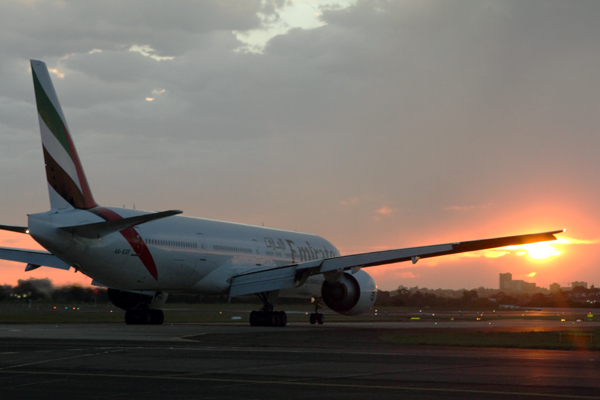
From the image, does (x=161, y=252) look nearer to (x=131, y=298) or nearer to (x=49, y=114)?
(x=131, y=298)

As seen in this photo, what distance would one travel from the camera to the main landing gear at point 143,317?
2994 cm

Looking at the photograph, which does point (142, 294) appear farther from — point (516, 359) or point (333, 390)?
point (333, 390)

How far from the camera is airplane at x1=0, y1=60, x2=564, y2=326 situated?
24484 mm

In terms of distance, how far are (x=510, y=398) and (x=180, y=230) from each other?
21.9 metres

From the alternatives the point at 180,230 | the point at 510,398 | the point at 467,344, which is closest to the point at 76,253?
the point at 180,230

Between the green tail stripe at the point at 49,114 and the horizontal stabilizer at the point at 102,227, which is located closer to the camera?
the horizontal stabilizer at the point at 102,227

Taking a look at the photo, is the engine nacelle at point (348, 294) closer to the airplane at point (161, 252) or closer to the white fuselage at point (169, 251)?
the airplane at point (161, 252)

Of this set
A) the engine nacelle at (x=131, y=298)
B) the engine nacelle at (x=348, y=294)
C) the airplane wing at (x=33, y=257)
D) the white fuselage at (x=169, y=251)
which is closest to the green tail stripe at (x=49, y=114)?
the white fuselage at (x=169, y=251)

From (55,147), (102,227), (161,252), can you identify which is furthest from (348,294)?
(55,147)

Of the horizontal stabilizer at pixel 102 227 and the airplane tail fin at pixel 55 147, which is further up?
the airplane tail fin at pixel 55 147

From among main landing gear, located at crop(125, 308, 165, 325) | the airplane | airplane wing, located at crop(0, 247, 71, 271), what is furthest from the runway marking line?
airplane wing, located at crop(0, 247, 71, 271)

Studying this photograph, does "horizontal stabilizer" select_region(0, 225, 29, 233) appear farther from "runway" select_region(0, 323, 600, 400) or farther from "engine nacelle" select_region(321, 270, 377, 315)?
"engine nacelle" select_region(321, 270, 377, 315)

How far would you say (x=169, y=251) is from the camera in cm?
2841

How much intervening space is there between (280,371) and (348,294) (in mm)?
19600
